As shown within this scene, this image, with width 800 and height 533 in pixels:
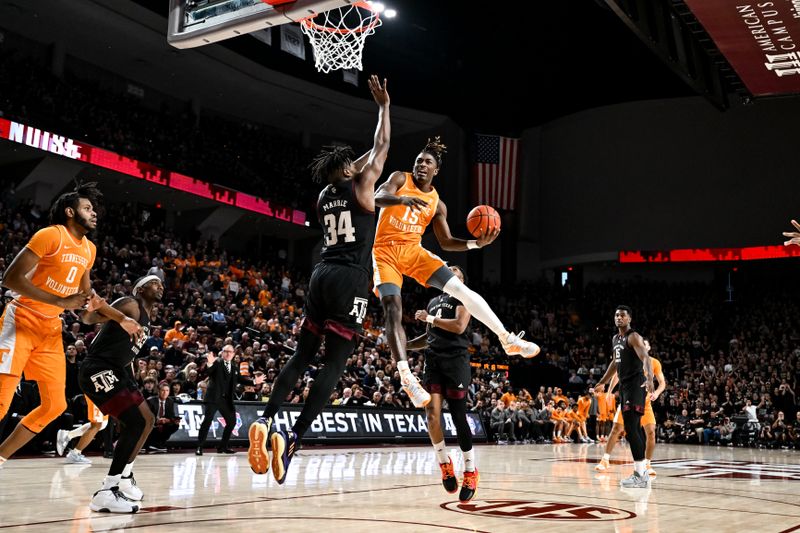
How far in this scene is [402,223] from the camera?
609 centimetres

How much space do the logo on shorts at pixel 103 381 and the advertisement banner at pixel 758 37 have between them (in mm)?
10934

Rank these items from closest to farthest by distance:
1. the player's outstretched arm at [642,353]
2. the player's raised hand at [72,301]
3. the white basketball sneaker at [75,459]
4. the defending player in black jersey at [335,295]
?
the player's raised hand at [72,301] < the defending player in black jersey at [335,295] < the player's outstretched arm at [642,353] < the white basketball sneaker at [75,459]

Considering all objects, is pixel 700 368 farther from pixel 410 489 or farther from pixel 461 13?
pixel 410 489

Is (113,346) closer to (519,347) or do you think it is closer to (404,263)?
(404,263)

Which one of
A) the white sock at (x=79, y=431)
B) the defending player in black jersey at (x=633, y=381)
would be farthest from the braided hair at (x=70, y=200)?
the defending player in black jersey at (x=633, y=381)

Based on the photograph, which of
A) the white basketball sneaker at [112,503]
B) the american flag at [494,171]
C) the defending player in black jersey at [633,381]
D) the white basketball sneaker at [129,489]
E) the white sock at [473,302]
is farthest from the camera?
the american flag at [494,171]

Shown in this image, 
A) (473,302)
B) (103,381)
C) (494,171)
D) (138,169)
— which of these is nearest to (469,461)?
(473,302)

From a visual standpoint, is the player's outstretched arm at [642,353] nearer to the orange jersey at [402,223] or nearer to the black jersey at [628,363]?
the black jersey at [628,363]

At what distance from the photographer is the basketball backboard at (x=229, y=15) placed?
7.09m

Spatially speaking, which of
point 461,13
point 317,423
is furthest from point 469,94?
point 317,423

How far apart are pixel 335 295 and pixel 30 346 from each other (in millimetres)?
2328

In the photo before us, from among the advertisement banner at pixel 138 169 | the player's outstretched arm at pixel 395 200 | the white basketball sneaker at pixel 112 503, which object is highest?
the advertisement banner at pixel 138 169

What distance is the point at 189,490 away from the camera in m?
6.79

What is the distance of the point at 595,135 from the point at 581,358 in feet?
31.8
